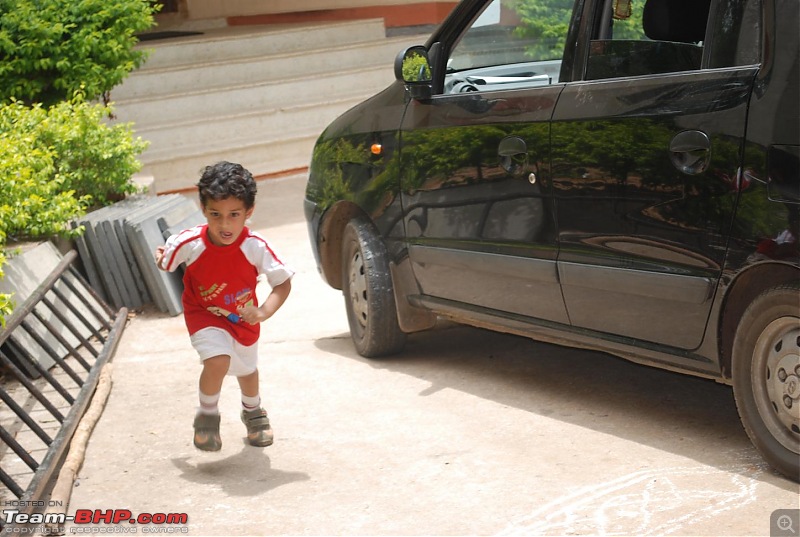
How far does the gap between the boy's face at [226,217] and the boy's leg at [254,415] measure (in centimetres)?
63

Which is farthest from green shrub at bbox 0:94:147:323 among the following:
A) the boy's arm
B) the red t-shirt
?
the boy's arm

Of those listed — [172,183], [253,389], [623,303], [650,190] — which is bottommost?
[172,183]

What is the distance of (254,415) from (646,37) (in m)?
2.25

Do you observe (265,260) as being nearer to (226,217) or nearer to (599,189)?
(226,217)

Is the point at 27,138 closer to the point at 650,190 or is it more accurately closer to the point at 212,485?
the point at 212,485

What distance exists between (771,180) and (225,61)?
10.5 metres

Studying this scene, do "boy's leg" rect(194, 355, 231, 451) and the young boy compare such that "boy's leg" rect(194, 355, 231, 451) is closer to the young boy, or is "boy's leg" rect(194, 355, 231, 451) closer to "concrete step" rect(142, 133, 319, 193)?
the young boy

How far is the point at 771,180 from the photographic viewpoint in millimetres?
3889

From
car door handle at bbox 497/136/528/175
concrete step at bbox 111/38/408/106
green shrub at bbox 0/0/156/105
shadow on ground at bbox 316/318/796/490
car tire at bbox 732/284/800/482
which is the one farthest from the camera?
concrete step at bbox 111/38/408/106

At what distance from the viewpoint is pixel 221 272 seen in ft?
15.5

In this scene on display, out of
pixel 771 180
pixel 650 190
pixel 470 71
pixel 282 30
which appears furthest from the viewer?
pixel 282 30

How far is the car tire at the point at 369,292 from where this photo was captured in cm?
607

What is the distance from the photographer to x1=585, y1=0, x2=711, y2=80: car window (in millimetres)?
4520

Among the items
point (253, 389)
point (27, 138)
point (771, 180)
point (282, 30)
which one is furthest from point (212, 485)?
point (282, 30)
